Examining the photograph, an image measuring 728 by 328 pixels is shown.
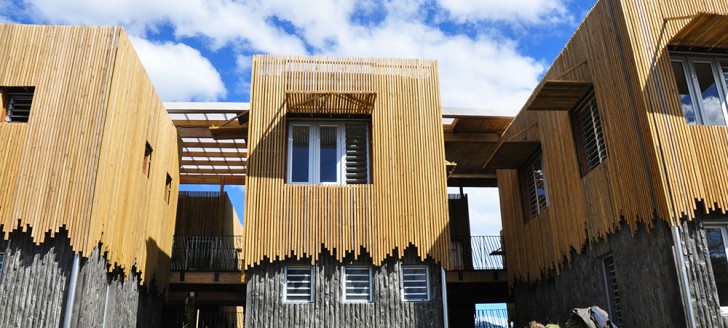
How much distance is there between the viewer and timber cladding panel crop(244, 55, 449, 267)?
12914 mm

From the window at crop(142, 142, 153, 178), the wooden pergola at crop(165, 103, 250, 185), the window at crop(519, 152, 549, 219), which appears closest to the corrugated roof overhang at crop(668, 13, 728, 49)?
the window at crop(519, 152, 549, 219)

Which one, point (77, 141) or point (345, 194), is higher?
point (77, 141)

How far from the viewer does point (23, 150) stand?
11680mm

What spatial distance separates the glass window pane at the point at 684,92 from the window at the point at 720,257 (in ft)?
6.50

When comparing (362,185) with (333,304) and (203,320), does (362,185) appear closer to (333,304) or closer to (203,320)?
(333,304)

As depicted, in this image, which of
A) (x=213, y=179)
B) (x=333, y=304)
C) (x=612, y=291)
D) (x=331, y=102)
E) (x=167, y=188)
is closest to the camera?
(x=612, y=291)

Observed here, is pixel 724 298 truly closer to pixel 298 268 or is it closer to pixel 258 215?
pixel 298 268

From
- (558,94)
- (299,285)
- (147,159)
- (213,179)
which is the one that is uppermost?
(213,179)

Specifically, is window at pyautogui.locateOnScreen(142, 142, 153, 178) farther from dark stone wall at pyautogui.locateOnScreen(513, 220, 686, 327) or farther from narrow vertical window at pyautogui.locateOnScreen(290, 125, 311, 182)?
dark stone wall at pyautogui.locateOnScreen(513, 220, 686, 327)

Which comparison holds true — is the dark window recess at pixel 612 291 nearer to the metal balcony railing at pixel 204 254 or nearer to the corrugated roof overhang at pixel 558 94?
the corrugated roof overhang at pixel 558 94

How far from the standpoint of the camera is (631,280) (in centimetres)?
1102

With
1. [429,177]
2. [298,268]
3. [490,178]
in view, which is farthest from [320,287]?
[490,178]

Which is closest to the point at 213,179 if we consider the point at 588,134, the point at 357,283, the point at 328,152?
the point at 328,152

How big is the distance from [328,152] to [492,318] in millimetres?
8445
